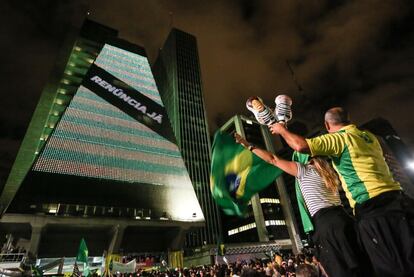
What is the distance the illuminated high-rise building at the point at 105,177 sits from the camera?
99.4 ft

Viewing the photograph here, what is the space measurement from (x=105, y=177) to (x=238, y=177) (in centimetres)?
3382

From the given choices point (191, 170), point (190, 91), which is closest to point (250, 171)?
point (191, 170)

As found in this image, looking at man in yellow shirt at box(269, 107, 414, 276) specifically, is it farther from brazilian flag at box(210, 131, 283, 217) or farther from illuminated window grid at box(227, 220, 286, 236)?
illuminated window grid at box(227, 220, 286, 236)

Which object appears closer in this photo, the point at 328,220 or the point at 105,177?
the point at 328,220

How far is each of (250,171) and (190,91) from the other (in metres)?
80.3

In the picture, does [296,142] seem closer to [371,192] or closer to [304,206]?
[371,192]

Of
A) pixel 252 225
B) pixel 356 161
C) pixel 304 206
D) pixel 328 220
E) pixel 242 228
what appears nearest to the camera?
pixel 356 161

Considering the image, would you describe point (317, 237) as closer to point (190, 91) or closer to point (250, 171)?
point (250, 171)

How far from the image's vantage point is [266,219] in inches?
2557

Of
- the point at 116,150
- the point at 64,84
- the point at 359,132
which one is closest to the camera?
the point at 359,132

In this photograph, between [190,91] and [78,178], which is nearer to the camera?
[78,178]

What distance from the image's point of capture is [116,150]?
124 ft

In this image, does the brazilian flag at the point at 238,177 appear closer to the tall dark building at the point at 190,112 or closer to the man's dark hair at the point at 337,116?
the man's dark hair at the point at 337,116

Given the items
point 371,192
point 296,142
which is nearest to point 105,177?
point 296,142
